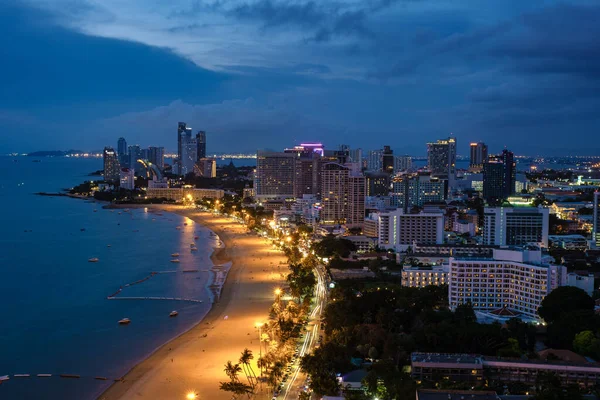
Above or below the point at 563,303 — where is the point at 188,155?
above

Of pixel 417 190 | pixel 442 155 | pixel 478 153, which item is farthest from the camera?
pixel 478 153

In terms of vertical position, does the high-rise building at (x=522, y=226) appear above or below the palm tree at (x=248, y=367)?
above

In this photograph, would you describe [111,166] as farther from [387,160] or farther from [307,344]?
[307,344]

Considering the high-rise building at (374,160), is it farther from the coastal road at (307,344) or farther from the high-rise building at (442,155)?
the coastal road at (307,344)

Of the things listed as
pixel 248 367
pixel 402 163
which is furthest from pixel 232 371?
pixel 402 163

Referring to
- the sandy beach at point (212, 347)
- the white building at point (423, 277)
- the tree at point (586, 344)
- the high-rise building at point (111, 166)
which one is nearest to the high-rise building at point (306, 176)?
the sandy beach at point (212, 347)

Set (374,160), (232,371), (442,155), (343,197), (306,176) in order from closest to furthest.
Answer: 1. (232,371)
2. (343,197)
3. (306,176)
4. (442,155)
5. (374,160)
